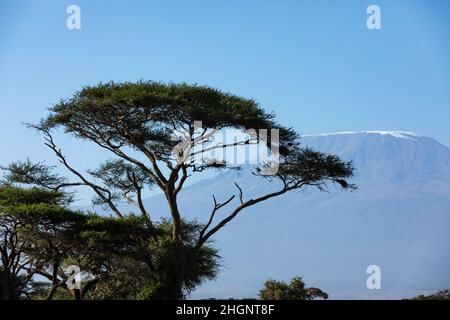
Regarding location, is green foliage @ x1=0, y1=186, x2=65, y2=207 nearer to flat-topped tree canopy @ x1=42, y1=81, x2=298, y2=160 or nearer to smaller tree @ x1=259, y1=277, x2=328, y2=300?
flat-topped tree canopy @ x1=42, y1=81, x2=298, y2=160

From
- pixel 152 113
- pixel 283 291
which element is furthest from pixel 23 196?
pixel 283 291

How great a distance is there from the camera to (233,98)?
101 ft

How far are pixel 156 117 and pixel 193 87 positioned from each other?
1743 millimetres

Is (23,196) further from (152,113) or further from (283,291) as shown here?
(283,291)

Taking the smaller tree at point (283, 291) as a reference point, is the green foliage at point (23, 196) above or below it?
above

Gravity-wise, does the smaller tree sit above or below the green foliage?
below

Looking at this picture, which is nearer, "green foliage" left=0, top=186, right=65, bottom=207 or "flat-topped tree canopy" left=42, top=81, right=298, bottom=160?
"green foliage" left=0, top=186, right=65, bottom=207

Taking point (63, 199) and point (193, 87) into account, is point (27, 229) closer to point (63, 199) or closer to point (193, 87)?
point (63, 199)

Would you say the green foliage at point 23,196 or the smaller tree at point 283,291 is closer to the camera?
the green foliage at point 23,196

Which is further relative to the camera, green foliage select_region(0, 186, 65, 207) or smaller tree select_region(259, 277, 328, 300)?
smaller tree select_region(259, 277, 328, 300)

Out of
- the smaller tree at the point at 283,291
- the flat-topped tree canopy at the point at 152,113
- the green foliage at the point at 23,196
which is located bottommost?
the smaller tree at the point at 283,291

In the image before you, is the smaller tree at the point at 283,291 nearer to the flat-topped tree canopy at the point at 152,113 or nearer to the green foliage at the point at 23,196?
the flat-topped tree canopy at the point at 152,113

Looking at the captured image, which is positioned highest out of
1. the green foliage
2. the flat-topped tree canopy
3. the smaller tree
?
the flat-topped tree canopy
